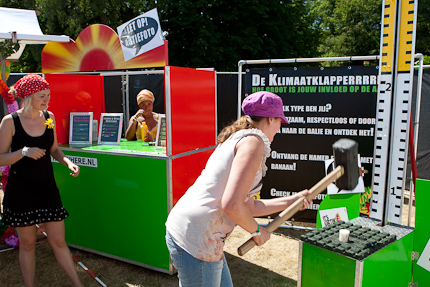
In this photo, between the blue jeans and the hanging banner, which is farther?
the hanging banner

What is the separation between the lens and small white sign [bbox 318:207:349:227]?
3578mm

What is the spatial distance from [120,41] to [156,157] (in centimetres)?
117

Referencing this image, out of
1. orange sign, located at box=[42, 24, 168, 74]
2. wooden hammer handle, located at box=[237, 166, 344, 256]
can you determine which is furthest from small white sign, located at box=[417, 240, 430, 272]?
orange sign, located at box=[42, 24, 168, 74]

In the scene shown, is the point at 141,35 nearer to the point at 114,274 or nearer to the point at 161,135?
the point at 161,135

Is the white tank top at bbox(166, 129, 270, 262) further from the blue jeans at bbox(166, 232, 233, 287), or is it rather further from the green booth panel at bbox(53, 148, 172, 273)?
the green booth panel at bbox(53, 148, 172, 273)

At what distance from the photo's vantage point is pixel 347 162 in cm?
201

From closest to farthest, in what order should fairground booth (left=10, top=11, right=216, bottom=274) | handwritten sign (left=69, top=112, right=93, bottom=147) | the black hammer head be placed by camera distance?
the black hammer head, fairground booth (left=10, top=11, right=216, bottom=274), handwritten sign (left=69, top=112, right=93, bottom=147)

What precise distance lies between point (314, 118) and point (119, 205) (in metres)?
2.56

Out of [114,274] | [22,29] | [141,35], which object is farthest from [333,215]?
Answer: [22,29]

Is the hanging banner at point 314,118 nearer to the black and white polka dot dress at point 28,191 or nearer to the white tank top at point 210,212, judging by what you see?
the black and white polka dot dress at point 28,191

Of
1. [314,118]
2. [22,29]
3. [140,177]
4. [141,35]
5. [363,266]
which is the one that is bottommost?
[363,266]

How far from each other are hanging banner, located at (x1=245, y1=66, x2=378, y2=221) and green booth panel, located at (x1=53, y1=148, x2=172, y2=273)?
190 cm

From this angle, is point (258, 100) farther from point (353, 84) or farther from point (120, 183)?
point (353, 84)

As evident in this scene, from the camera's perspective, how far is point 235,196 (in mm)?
1497
